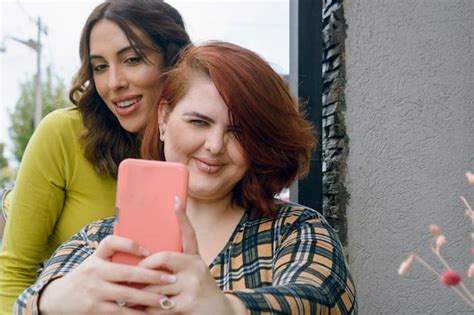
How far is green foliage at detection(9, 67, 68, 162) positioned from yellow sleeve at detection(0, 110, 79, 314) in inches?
711

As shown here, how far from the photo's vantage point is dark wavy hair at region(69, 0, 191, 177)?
182 cm

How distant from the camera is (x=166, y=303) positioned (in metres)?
0.83

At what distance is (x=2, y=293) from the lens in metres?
1.80

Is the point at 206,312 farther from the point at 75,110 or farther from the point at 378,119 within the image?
the point at 378,119

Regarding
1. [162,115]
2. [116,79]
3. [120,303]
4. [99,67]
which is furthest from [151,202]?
[99,67]

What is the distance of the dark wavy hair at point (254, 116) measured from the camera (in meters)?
1.29

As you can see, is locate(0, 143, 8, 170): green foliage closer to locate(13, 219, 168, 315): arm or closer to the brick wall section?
the brick wall section

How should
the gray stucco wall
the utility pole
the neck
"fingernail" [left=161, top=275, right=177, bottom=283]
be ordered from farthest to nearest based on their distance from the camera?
the utility pole < the gray stucco wall < the neck < "fingernail" [left=161, top=275, right=177, bottom=283]

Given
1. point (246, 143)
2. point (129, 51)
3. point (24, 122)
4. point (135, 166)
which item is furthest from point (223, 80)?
point (24, 122)

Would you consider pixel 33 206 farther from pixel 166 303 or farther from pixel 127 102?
pixel 166 303

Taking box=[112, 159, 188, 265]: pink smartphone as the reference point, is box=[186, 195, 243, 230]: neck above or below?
below

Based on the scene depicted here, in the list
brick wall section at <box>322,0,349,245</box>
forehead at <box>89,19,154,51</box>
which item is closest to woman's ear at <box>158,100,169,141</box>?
forehead at <box>89,19,154,51</box>

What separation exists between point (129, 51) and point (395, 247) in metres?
1.07

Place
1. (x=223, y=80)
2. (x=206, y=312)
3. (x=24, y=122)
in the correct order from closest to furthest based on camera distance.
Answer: (x=206, y=312)
(x=223, y=80)
(x=24, y=122)
